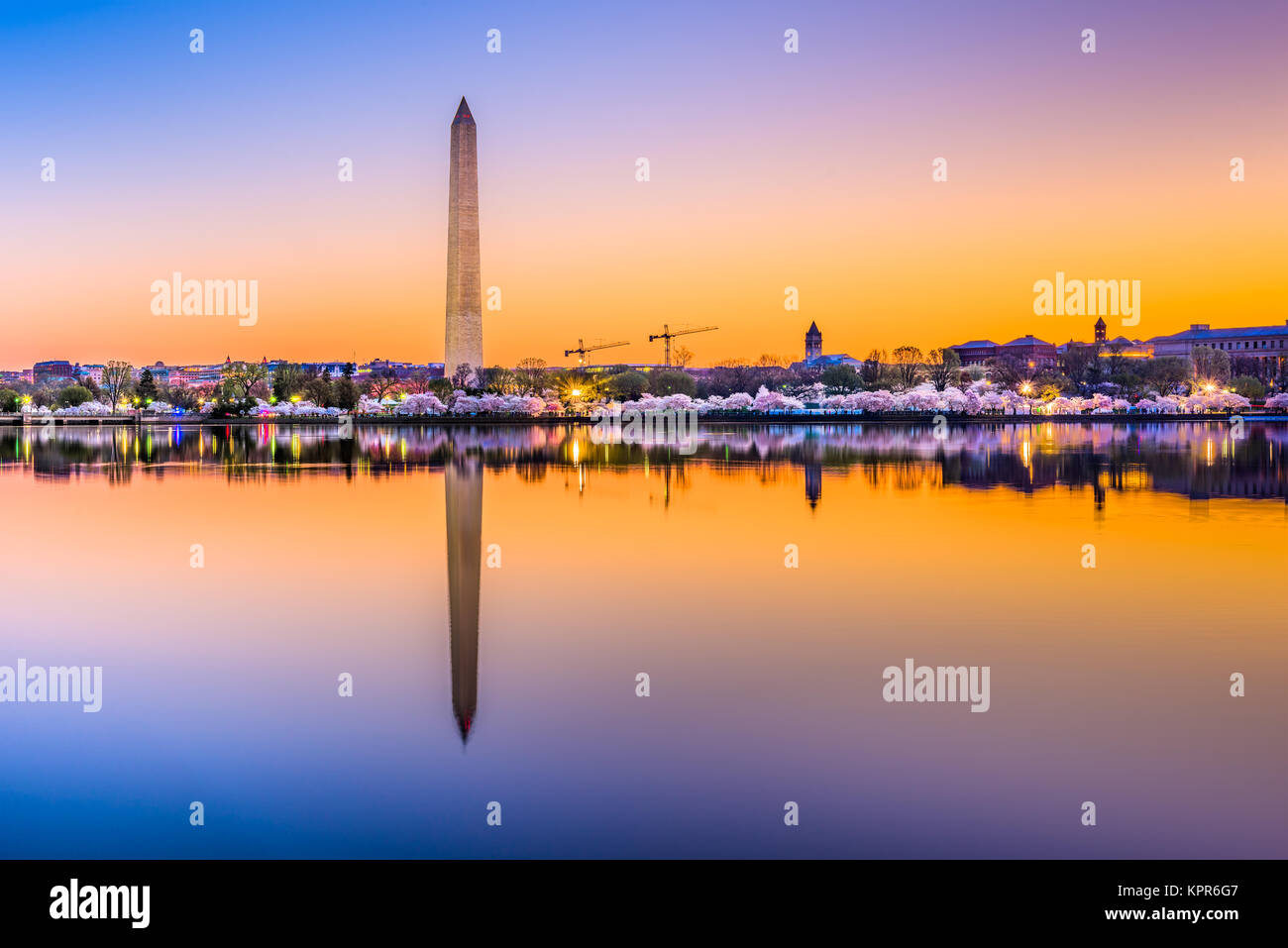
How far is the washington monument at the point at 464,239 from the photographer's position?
6319 centimetres

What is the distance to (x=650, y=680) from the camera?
8969mm

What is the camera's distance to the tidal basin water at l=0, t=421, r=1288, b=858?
5988mm

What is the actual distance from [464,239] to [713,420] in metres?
38.6

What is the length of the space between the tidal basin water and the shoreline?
212 feet

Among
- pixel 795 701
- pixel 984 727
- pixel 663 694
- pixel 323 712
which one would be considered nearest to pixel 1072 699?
pixel 984 727

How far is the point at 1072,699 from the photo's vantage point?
323 inches
